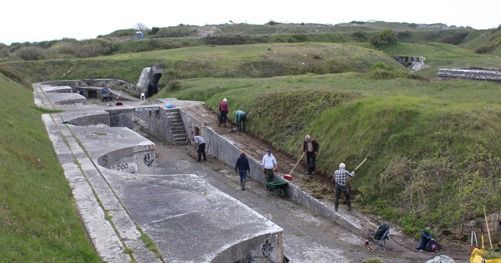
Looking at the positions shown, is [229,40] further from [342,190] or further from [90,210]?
[90,210]

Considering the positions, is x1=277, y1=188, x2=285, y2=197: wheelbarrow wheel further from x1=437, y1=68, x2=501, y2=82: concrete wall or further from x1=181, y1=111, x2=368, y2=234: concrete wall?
x1=437, y1=68, x2=501, y2=82: concrete wall

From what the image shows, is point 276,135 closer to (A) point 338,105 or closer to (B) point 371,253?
(A) point 338,105

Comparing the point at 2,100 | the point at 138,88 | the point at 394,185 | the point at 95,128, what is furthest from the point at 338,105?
the point at 138,88

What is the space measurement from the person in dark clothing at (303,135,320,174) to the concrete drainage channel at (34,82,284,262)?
512cm

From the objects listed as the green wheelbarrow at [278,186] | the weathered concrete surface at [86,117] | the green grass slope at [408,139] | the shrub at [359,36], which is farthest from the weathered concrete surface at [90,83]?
the shrub at [359,36]

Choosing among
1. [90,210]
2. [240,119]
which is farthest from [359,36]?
[90,210]

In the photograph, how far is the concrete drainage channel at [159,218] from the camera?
33.4ft

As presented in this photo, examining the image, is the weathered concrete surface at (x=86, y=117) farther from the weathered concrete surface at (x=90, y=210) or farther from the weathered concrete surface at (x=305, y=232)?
the weathered concrete surface at (x=305, y=232)

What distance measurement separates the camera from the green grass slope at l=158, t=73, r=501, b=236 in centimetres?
1423

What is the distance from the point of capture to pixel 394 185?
51.1ft

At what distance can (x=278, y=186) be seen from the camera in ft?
59.4

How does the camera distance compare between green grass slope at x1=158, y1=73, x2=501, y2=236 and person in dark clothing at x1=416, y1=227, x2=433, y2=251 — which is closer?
person in dark clothing at x1=416, y1=227, x2=433, y2=251

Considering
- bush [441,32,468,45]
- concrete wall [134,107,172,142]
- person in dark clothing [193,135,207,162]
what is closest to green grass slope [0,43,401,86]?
concrete wall [134,107,172,142]

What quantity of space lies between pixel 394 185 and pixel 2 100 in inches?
719
